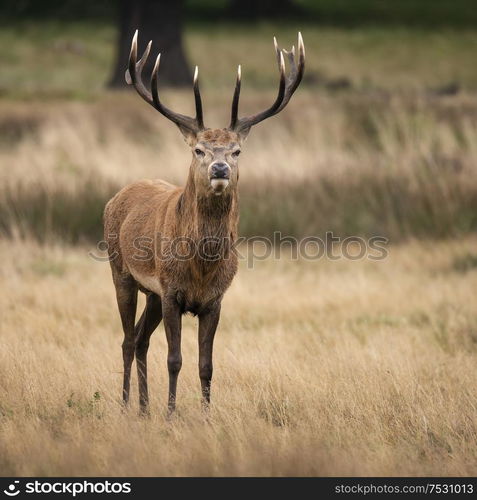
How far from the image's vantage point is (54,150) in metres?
17.2

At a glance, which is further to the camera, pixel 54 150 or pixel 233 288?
pixel 54 150

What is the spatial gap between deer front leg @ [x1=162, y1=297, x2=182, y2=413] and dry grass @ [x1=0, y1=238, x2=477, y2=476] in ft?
0.67

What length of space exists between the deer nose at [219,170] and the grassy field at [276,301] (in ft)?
5.42

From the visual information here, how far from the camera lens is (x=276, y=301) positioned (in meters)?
12.7

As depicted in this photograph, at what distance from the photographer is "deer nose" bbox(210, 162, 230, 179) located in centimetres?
751

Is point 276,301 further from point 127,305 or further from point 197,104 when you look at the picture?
point 197,104

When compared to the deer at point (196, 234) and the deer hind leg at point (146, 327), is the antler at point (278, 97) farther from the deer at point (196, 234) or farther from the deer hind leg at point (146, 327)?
the deer hind leg at point (146, 327)

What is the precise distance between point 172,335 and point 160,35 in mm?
18209

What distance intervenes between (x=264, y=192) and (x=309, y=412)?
8.63 meters

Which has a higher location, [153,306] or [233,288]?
[153,306]

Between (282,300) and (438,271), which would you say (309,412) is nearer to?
(282,300)
